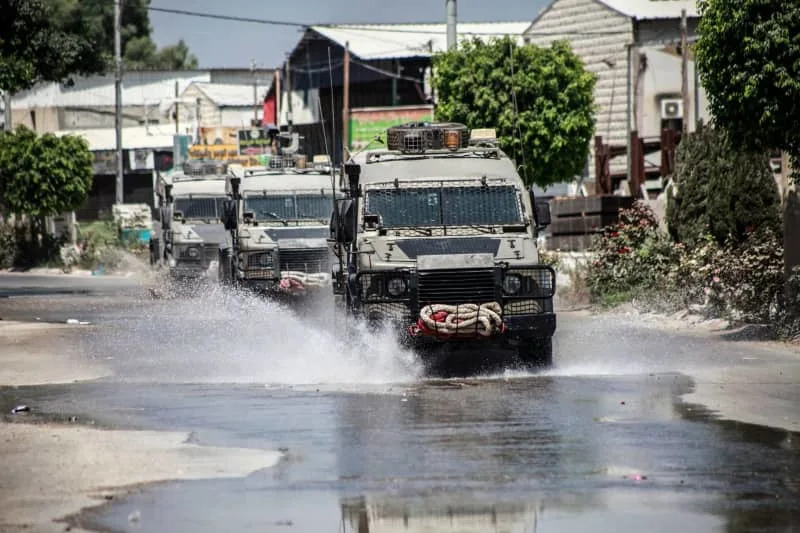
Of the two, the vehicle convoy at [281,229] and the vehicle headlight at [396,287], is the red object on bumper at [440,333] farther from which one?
the vehicle convoy at [281,229]

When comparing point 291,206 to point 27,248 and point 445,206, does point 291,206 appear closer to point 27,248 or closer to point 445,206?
point 445,206

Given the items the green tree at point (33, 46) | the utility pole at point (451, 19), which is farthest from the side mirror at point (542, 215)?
the green tree at point (33, 46)

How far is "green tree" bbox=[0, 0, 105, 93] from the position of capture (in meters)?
31.1

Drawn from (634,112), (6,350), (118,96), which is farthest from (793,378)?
(118,96)

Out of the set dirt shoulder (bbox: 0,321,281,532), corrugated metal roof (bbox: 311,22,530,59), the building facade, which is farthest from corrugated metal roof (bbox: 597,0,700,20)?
dirt shoulder (bbox: 0,321,281,532)

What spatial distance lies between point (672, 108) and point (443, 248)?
32112mm

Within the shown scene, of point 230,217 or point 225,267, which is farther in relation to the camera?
point 225,267

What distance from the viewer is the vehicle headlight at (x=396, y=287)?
50.6 ft

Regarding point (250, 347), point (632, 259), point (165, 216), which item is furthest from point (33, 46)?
point (250, 347)

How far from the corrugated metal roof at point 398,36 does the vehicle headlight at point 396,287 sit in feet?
137

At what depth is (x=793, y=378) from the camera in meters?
15.3

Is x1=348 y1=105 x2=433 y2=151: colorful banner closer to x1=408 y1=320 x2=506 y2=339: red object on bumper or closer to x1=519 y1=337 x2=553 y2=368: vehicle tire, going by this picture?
x1=519 y1=337 x2=553 y2=368: vehicle tire

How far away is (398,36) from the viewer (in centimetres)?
6300

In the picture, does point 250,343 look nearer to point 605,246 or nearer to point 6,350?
point 6,350
